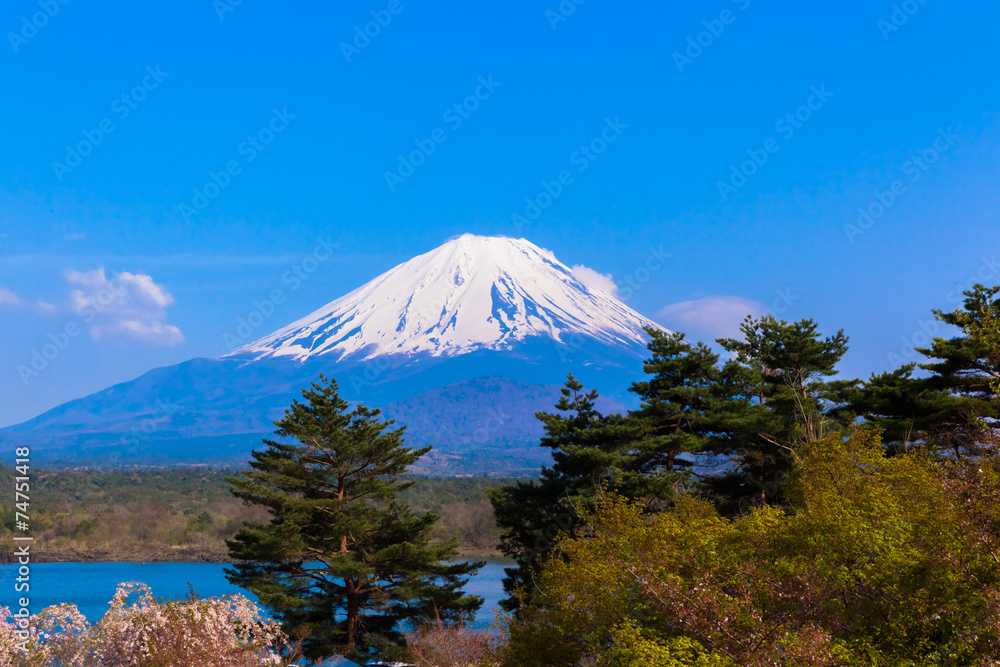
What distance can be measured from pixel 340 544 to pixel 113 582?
34.7 meters

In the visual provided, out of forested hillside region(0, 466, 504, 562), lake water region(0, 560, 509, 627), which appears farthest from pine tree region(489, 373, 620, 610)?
forested hillside region(0, 466, 504, 562)

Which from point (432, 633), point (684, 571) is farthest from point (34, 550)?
point (684, 571)

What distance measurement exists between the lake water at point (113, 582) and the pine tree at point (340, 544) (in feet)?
45.6

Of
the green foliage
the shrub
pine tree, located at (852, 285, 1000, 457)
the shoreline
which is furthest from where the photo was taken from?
the shoreline

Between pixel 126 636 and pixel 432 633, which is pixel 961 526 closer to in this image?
pixel 126 636

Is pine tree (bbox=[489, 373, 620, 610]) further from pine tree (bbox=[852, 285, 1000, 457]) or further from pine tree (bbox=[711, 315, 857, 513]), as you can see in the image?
pine tree (bbox=[852, 285, 1000, 457])

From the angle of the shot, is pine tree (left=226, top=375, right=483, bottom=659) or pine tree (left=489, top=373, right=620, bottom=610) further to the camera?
pine tree (left=489, top=373, right=620, bottom=610)

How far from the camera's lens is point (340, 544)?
19.3 meters

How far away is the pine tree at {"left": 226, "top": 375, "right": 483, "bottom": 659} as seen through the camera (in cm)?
1811

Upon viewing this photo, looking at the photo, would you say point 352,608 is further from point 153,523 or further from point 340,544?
point 153,523

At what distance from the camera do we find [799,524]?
31.3ft

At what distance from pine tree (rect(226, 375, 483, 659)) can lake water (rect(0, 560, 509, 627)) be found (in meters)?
13.9

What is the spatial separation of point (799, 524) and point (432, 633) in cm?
845

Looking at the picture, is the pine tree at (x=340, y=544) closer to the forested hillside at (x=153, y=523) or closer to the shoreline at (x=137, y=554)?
the forested hillside at (x=153, y=523)
